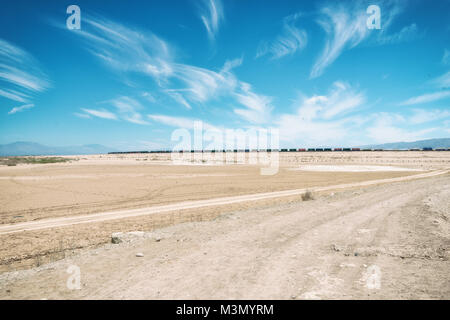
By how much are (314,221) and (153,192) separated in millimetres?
16354

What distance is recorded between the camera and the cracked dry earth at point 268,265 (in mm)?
4578

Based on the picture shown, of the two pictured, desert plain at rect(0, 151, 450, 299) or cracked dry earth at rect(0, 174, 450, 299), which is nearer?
cracked dry earth at rect(0, 174, 450, 299)

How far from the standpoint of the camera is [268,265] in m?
5.73

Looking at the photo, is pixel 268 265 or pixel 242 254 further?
pixel 242 254

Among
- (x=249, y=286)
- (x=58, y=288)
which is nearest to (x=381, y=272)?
(x=249, y=286)

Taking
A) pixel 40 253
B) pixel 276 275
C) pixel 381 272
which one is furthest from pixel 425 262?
pixel 40 253

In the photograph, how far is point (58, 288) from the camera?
16.3ft

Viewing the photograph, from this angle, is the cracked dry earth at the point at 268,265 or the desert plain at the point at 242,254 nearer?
the cracked dry earth at the point at 268,265

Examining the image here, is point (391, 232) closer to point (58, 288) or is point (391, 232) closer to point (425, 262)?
point (425, 262)

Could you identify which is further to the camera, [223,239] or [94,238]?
[94,238]

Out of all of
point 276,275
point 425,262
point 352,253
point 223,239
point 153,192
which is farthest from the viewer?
point 153,192

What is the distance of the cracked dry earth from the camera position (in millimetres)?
4578

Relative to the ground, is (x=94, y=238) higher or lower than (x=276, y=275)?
lower

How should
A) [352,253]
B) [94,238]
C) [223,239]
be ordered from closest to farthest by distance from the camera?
[352,253] → [223,239] → [94,238]
